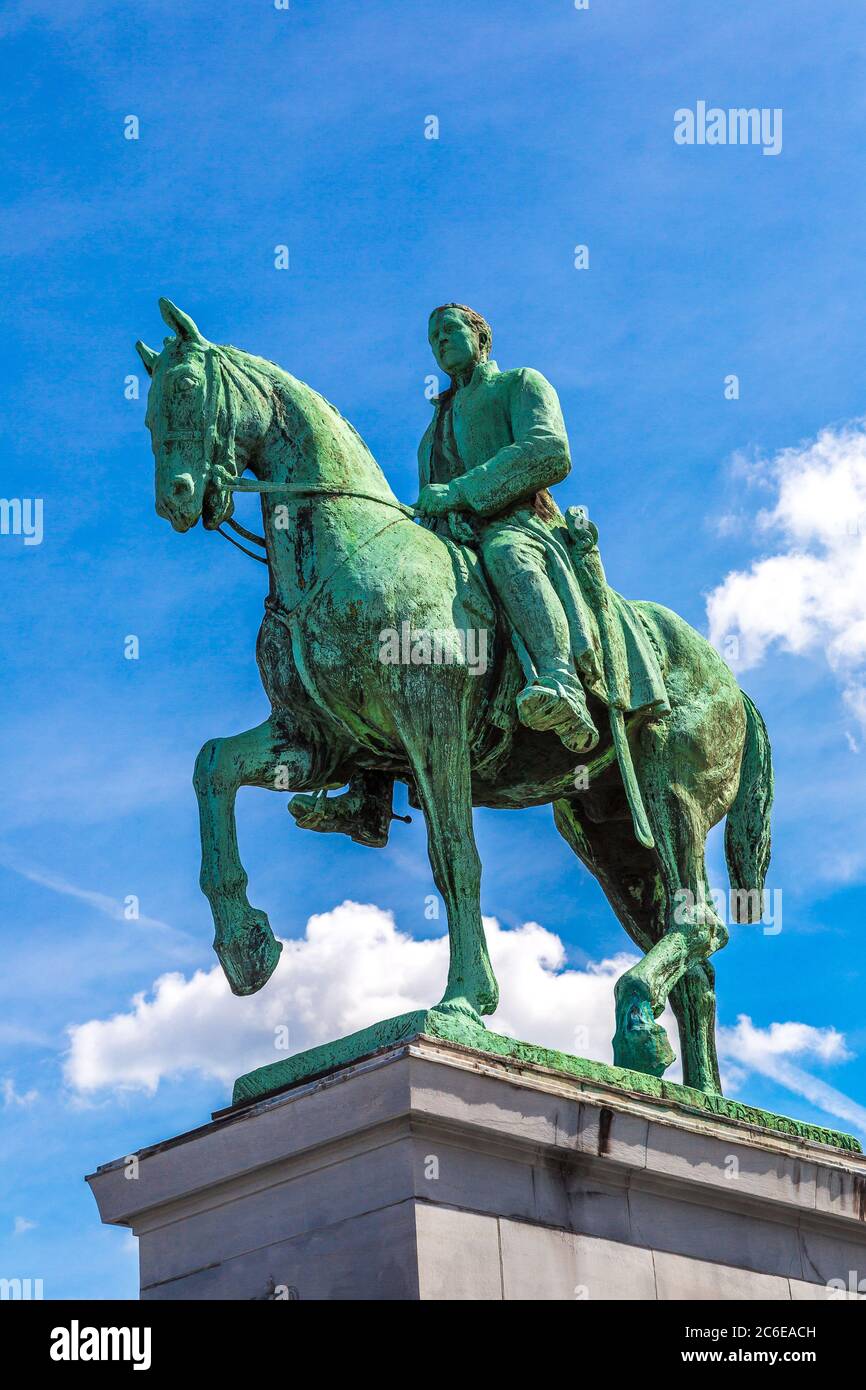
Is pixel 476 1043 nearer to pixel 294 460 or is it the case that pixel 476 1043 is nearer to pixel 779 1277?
pixel 779 1277

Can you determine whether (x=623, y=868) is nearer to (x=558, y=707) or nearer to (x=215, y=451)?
(x=558, y=707)

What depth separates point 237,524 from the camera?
10523mm

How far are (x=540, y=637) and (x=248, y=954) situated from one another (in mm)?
2256

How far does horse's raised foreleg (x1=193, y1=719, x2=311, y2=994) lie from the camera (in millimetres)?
9805

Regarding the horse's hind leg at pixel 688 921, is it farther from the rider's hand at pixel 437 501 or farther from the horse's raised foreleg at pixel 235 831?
the horse's raised foreleg at pixel 235 831

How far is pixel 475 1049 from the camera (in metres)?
9.05

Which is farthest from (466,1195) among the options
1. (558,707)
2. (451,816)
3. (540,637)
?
(540,637)

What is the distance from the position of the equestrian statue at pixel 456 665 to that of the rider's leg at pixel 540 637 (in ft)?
0.05

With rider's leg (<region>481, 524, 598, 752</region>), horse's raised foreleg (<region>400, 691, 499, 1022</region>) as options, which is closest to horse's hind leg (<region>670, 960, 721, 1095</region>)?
rider's leg (<region>481, 524, 598, 752</region>)

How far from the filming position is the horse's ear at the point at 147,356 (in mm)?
10477

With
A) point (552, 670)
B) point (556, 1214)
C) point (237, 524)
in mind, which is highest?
point (237, 524)

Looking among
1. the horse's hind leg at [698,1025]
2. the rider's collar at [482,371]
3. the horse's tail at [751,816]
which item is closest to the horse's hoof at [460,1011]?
the horse's hind leg at [698,1025]

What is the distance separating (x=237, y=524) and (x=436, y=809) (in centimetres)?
194
